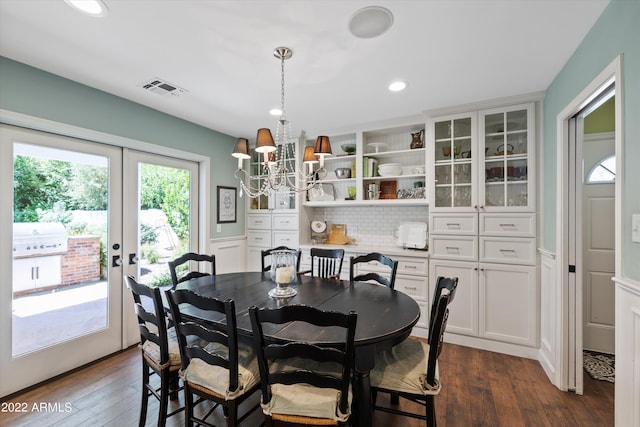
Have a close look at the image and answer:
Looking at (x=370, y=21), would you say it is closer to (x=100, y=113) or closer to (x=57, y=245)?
(x=100, y=113)

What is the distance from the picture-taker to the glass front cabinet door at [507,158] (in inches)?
112

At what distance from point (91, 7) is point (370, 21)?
1570 mm

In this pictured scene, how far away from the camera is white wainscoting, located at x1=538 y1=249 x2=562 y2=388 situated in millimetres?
2379

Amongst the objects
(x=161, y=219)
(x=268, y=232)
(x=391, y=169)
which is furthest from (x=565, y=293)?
(x=161, y=219)

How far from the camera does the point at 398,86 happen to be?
2609mm

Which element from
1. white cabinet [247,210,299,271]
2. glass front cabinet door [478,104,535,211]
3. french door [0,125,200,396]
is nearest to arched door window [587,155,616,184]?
glass front cabinet door [478,104,535,211]

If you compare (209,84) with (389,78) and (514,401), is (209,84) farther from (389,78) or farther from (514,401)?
(514,401)

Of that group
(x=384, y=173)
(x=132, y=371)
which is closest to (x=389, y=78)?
(x=384, y=173)

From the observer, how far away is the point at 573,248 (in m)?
2.27

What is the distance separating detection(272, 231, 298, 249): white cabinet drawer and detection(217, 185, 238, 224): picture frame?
0.67 metres

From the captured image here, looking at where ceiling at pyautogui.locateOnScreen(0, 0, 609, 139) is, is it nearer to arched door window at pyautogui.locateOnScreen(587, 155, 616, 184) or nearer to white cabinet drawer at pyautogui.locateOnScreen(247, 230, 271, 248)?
arched door window at pyautogui.locateOnScreen(587, 155, 616, 184)

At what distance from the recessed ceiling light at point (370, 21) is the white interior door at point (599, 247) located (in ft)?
8.65

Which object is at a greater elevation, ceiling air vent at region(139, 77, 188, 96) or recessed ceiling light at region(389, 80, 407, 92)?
recessed ceiling light at region(389, 80, 407, 92)

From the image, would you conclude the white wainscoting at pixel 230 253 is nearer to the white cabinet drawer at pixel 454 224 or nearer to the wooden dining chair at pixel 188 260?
the wooden dining chair at pixel 188 260
